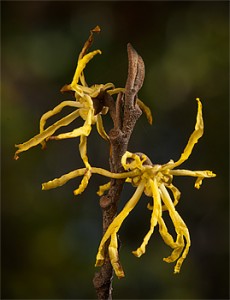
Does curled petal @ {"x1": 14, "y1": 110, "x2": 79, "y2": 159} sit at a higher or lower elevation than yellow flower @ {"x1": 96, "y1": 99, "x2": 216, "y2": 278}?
higher

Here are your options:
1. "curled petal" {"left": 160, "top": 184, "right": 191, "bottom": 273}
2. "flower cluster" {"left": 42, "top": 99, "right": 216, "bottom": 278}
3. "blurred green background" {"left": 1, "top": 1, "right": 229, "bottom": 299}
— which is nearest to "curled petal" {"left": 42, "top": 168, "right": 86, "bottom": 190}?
"flower cluster" {"left": 42, "top": 99, "right": 216, "bottom": 278}

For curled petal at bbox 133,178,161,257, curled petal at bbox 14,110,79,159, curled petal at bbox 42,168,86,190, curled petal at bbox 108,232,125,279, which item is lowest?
curled petal at bbox 108,232,125,279

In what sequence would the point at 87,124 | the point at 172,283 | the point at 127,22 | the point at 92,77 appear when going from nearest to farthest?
the point at 87,124 → the point at 172,283 → the point at 92,77 → the point at 127,22

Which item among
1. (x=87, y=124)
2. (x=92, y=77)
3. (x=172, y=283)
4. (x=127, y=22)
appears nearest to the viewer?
(x=87, y=124)

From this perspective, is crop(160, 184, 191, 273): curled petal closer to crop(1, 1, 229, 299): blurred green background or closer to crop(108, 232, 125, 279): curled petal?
crop(108, 232, 125, 279): curled petal

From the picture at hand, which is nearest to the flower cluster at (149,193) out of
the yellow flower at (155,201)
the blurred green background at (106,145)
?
the yellow flower at (155,201)

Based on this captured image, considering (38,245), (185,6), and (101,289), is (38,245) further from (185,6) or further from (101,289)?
(101,289)
